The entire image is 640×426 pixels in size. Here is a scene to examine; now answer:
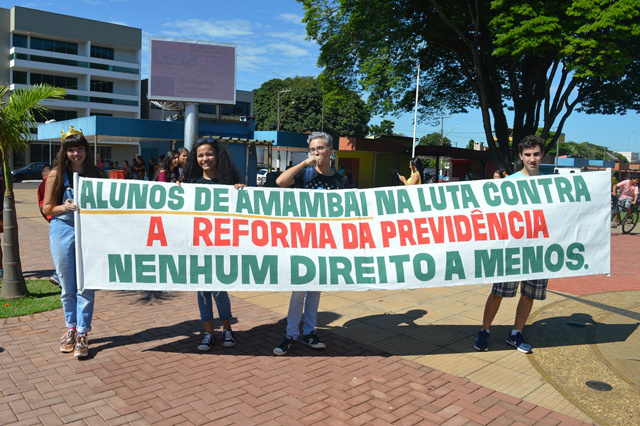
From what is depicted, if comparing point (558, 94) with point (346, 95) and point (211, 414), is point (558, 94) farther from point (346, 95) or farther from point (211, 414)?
point (211, 414)

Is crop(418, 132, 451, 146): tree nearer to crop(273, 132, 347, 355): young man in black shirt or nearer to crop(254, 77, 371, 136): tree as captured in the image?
crop(254, 77, 371, 136): tree

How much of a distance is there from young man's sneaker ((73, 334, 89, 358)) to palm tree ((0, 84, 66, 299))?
219 centimetres

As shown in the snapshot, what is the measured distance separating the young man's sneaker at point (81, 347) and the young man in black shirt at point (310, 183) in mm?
1610

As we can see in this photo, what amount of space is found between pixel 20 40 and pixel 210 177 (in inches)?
2481

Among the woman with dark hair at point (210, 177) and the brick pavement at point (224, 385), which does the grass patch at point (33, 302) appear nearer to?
the brick pavement at point (224, 385)

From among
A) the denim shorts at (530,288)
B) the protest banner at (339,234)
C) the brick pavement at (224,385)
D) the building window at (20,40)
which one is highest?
the building window at (20,40)

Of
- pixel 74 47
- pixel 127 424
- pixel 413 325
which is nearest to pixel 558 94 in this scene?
pixel 413 325

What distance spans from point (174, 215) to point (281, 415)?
77.1 inches

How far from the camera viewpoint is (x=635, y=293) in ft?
24.5

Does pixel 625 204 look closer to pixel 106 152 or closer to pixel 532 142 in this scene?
pixel 532 142

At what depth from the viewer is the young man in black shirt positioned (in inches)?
178

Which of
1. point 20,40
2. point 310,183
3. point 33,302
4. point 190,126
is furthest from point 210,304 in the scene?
point 20,40

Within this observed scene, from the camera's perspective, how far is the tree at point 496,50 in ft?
59.4

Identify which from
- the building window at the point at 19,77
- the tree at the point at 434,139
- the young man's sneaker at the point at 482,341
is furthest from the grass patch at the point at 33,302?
the tree at the point at 434,139
